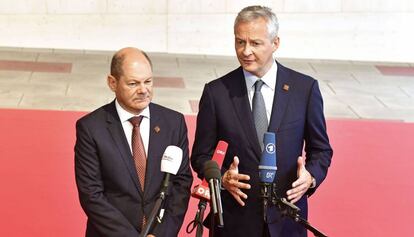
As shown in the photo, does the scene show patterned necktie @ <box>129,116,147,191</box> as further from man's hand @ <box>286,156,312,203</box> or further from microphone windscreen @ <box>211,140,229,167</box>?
man's hand @ <box>286,156,312,203</box>

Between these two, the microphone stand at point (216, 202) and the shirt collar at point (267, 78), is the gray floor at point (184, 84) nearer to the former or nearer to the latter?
the shirt collar at point (267, 78)

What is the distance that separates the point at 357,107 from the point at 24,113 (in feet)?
12.1

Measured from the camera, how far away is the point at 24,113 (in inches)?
329

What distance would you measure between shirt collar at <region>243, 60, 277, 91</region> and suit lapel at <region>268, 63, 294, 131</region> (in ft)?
0.07

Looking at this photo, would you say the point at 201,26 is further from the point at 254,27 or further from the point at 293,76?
the point at 254,27

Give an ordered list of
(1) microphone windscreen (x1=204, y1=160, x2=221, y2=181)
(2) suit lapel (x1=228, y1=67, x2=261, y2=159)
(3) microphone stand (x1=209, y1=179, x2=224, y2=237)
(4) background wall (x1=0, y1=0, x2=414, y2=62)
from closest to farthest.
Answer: (3) microphone stand (x1=209, y1=179, x2=224, y2=237) < (1) microphone windscreen (x1=204, y1=160, x2=221, y2=181) < (2) suit lapel (x1=228, y1=67, x2=261, y2=159) < (4) background wall (x1=0, y1=0, x2=414, y2=62)

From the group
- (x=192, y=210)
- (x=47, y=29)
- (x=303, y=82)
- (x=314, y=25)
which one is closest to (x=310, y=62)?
(x=314, y=25)

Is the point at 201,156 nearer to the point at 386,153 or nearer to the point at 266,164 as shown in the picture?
the point at 266,164

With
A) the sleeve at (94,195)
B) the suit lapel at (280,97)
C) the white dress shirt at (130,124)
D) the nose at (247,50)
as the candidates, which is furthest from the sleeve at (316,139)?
the sleeve at (94,195)

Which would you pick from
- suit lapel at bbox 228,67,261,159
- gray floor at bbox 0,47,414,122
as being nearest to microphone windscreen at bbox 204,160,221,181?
suit lapel at bbox 228,67,261,159

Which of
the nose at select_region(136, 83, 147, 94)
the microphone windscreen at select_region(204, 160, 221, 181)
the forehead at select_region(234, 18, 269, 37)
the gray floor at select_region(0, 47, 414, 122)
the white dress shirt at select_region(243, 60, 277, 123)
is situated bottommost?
the gray floor at select_region(0, 47, 414, 122)

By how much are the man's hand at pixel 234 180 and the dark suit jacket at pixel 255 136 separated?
8.2 inches

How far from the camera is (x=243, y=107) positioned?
367 cm

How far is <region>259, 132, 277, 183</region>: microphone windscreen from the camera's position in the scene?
315cm
